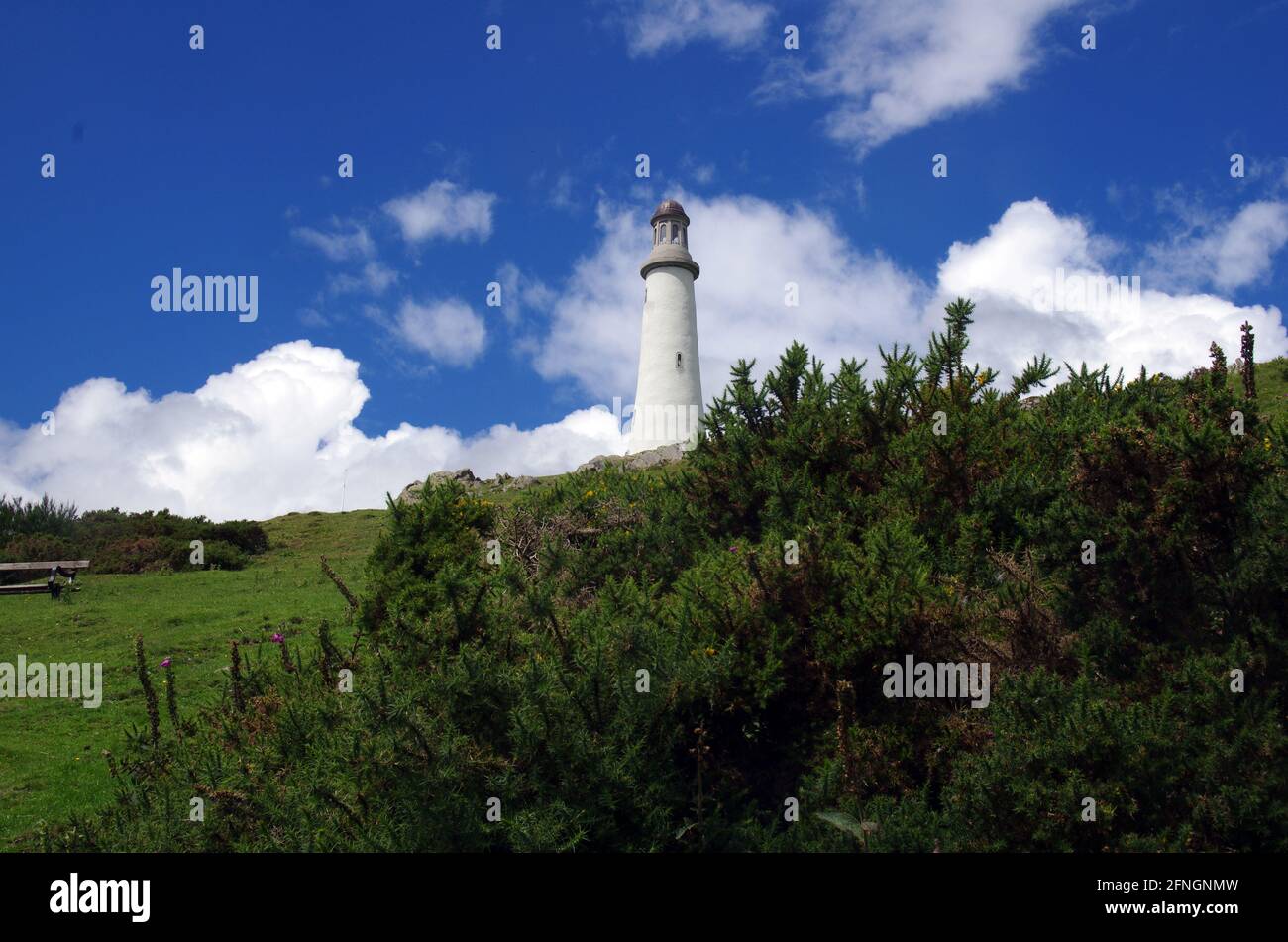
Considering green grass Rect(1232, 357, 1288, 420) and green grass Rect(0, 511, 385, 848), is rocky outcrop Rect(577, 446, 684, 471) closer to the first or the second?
green grass Rect(0, 511, 385, 848)

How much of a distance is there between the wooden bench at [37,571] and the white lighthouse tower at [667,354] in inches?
966

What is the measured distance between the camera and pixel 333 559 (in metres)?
25.2

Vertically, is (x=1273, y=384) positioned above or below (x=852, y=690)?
above

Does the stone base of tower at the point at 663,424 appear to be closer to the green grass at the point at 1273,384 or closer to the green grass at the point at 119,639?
the green grass at the point at 119,639

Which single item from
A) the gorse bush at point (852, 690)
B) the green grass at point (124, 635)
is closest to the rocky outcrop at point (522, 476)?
the green grass at point (124, 635)

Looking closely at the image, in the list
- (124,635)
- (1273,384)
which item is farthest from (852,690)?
(1273,384)

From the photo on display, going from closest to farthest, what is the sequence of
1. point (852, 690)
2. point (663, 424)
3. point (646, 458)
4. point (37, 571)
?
point (852, 690) → point (37, 571) → point (646, 458) → point (663, 424)

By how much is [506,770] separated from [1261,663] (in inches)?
201

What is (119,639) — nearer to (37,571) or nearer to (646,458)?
(37,571)

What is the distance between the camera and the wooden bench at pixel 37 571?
21.0 meters

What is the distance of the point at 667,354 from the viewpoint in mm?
43094

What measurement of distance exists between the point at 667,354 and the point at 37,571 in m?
27.0

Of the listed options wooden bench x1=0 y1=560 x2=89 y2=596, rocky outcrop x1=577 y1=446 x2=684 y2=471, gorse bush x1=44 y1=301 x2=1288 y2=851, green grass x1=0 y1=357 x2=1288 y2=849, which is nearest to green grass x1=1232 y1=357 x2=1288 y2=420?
green grass x1=0 y1=357 x2=1288 y2=849
